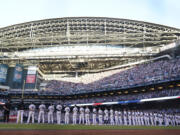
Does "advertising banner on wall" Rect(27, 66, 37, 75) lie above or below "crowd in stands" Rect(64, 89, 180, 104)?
above

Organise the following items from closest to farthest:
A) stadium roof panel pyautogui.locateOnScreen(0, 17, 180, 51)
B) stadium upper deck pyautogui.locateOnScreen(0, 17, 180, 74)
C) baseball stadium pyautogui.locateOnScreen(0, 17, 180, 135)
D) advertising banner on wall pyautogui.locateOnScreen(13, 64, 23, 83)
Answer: baseball stadium pyautogui.locateOnScreen(0, 17, 180, 135) < stadium upper deck pyautogui.locateOnScreen(0, 17, 180, 74) < stadium roof panel pyautogui.locateOnScreen(0, 17, 180, 51) < advertising banner on wall pyautogui.locateOnScreen(13, 64, 23, 83)

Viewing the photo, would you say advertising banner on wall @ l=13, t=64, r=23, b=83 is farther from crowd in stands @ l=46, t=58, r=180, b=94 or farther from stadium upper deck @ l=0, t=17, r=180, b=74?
crowd in stands @ l=46, t=58, r=180, b=94

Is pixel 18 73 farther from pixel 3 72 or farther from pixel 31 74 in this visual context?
pixel 3 72

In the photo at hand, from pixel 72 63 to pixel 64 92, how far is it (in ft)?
39.9

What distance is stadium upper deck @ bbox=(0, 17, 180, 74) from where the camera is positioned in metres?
53.8

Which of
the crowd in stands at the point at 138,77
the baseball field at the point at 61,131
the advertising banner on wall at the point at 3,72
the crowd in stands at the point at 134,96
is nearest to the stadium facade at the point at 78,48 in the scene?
the advertising banner on wall at the point at 3,72

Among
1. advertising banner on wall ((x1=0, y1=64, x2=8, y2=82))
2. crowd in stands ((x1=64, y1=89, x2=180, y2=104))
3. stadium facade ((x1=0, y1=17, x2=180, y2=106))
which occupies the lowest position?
crowd in stands ((x1=64, y1=89, x2=180, y2=104))

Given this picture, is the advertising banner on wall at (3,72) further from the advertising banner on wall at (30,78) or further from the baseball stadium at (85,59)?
the advertising banner on wall at (30,78)

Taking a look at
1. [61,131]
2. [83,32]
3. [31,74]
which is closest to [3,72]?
[31,74]

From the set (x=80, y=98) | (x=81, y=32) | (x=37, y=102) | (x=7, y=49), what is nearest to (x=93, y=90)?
(x=80, y=98)

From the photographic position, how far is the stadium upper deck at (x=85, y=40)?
53.8 meters

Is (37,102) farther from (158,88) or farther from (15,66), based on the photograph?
(158,88)

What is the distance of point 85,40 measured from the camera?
5528cm

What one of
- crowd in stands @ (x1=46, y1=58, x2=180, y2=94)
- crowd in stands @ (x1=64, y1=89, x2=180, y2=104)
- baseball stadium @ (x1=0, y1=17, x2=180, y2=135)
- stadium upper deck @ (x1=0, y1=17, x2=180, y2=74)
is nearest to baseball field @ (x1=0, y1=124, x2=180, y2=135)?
crowd in stands @ (x1=64, y1=89, x2=180, y2=104)
